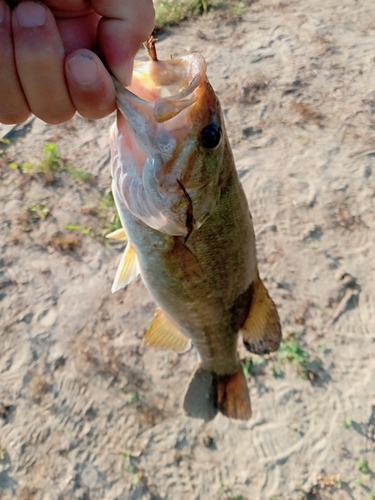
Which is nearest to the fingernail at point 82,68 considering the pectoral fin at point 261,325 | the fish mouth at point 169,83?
the fish mouth at point 169,83

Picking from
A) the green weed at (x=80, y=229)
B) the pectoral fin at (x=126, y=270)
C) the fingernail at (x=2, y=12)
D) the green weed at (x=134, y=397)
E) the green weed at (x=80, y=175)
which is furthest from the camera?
the green weed at (x=80, y=175)

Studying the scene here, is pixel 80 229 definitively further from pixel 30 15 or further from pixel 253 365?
pixel 30 15

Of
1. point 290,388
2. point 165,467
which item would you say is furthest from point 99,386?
point 290,388

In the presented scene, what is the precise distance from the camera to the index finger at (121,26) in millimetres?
1027

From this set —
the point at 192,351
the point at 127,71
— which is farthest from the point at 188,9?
the point at 127,71

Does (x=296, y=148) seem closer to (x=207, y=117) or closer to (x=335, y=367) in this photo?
(x=335, y=367)

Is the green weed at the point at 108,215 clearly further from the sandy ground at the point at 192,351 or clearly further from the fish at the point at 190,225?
the fish at the point at 190,225

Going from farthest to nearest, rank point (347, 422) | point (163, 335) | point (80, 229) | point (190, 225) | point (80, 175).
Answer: point (80, 175)
point (80, 229)
point (347, 422)
point (163, 335)
point (190, 225)

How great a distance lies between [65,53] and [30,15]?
105 mm

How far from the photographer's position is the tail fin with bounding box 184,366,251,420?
2.22 meters

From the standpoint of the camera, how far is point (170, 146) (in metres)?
1.39

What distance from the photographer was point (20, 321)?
125 inches

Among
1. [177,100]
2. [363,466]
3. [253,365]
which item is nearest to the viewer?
[177,100]

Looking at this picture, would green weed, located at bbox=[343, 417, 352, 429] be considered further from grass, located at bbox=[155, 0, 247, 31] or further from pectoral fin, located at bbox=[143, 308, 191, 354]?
grass, located at bbox=[155, 0, 247, 31]
